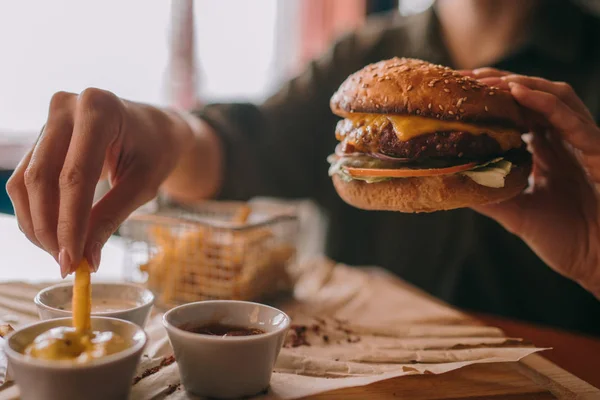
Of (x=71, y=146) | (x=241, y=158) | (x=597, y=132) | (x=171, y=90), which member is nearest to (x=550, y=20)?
(x=597, y=132)

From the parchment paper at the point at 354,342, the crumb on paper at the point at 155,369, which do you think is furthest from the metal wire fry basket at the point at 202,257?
the crumb on paper at the point at 155,369

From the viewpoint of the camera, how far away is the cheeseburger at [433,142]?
1.46 m

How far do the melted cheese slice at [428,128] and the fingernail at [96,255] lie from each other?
793 mm

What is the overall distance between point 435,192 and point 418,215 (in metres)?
1.64

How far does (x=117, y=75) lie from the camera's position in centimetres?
434

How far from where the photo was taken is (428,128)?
1.48 m

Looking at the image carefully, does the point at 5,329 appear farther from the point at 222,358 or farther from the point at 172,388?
the point at 222,358

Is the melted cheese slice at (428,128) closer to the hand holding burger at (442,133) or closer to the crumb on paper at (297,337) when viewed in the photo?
the hand holding burger at (442,133)

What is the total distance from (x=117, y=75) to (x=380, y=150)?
11.2 ft

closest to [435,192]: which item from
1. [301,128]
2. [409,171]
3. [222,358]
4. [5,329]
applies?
[409,171]

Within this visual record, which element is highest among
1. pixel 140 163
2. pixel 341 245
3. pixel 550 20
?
pixel 550 20

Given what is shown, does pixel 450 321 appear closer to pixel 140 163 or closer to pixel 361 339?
pixel 361 339

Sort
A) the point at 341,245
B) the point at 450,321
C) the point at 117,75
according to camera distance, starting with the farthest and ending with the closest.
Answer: the point at 117,75, the point at 341,245, the point at 450,321

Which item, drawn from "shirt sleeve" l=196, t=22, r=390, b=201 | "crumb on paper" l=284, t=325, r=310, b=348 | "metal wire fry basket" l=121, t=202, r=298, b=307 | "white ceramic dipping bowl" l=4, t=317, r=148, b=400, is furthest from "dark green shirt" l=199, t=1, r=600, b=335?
"white ceramic dipping bowl" l=4, t=317, r=148, b=400
